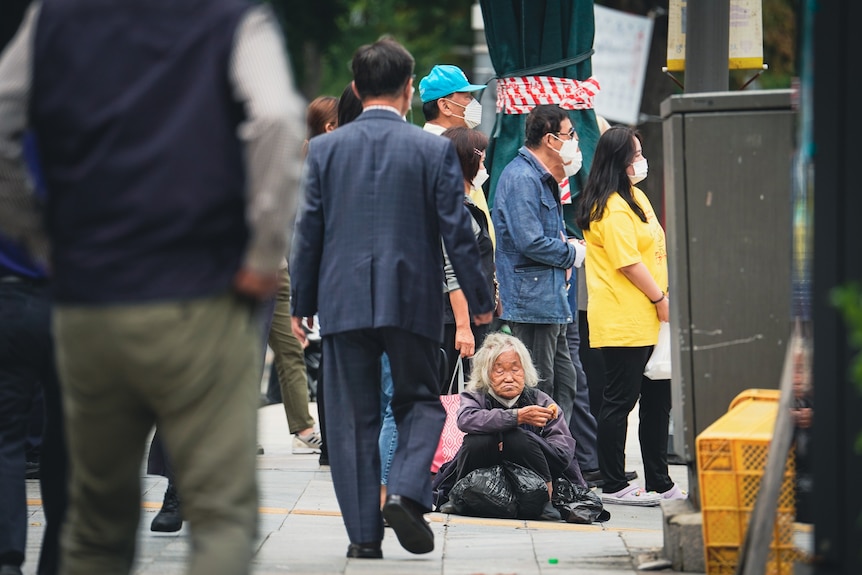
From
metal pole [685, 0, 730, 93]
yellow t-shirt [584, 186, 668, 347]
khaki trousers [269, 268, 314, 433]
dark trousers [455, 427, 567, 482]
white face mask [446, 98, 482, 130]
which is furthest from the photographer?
khaki trousers [269, 268, 314, 433]

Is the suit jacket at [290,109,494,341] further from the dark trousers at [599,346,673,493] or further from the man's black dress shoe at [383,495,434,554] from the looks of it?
the dark trousers at [599,346,673,493]

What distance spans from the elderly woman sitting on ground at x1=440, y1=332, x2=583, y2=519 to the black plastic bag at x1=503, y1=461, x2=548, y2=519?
0.07 meters

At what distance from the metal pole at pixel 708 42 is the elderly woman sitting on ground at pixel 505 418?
1.56 metres

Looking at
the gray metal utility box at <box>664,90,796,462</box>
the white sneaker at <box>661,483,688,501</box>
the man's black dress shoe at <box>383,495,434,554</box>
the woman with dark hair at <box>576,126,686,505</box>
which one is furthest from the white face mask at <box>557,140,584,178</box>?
the man's black dress shoe at <box>383,495,434,554</box>

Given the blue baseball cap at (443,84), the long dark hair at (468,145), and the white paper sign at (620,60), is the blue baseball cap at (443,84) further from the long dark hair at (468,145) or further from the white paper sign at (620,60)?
the white paper sign at (620,60)

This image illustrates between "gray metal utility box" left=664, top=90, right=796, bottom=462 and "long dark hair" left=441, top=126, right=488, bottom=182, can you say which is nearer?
"gray metal utility box" left=664, top=90, right=796, bottom=462

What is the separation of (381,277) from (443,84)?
2801 millimetres

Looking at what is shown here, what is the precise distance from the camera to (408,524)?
570cm

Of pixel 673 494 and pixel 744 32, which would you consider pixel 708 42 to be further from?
pixel 673 494

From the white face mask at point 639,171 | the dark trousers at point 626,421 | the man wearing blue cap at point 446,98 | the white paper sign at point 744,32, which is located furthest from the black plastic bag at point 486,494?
the white paper sign at point 744,32

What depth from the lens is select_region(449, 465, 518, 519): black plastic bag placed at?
713 centimetres

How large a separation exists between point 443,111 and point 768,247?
3104 mm

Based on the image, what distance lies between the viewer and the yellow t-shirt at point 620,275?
7711mm

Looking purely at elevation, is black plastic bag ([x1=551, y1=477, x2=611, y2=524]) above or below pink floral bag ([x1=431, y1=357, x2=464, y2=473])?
below
